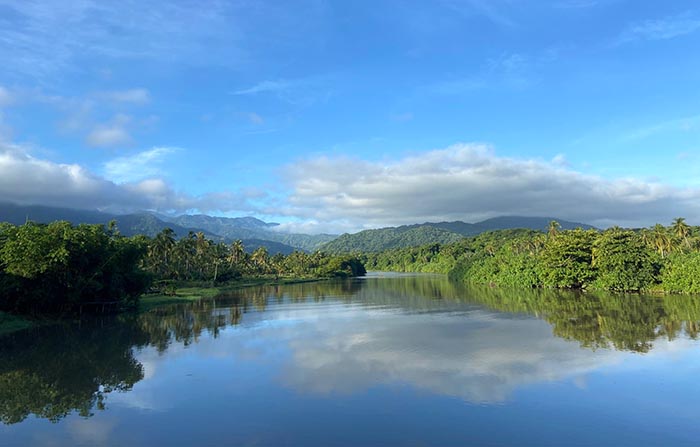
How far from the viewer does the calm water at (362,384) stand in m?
14.4

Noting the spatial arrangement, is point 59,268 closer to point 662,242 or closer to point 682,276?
point 682,276

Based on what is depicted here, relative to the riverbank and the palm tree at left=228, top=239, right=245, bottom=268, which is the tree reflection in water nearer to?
the riverbank

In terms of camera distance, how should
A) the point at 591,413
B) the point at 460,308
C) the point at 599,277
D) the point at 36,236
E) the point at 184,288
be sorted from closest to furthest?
1. the point at 591,413
2. the point at 36,236
3. the point at 460,308
4. the point at 599,277
5. the point at 184,288

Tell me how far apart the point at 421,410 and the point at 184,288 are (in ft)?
253

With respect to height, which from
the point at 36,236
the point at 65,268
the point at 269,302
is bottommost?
the point at 269,302

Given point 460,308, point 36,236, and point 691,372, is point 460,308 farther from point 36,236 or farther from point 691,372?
point 36,236

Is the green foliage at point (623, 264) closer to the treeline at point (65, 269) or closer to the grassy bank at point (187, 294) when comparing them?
the grassy bank at point (187, 294)

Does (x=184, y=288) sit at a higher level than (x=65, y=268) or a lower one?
lower

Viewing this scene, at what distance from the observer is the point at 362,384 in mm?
19891

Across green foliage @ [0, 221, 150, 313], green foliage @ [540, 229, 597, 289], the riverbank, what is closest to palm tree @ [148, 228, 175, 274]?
the riverbank

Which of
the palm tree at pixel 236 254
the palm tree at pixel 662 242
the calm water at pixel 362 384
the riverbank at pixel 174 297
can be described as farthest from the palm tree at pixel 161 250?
the palm tree at pixel 662 242

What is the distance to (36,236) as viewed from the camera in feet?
130

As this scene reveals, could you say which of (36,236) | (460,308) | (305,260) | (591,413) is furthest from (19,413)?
(305,260)

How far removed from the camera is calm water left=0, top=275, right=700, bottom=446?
47.2 feet
